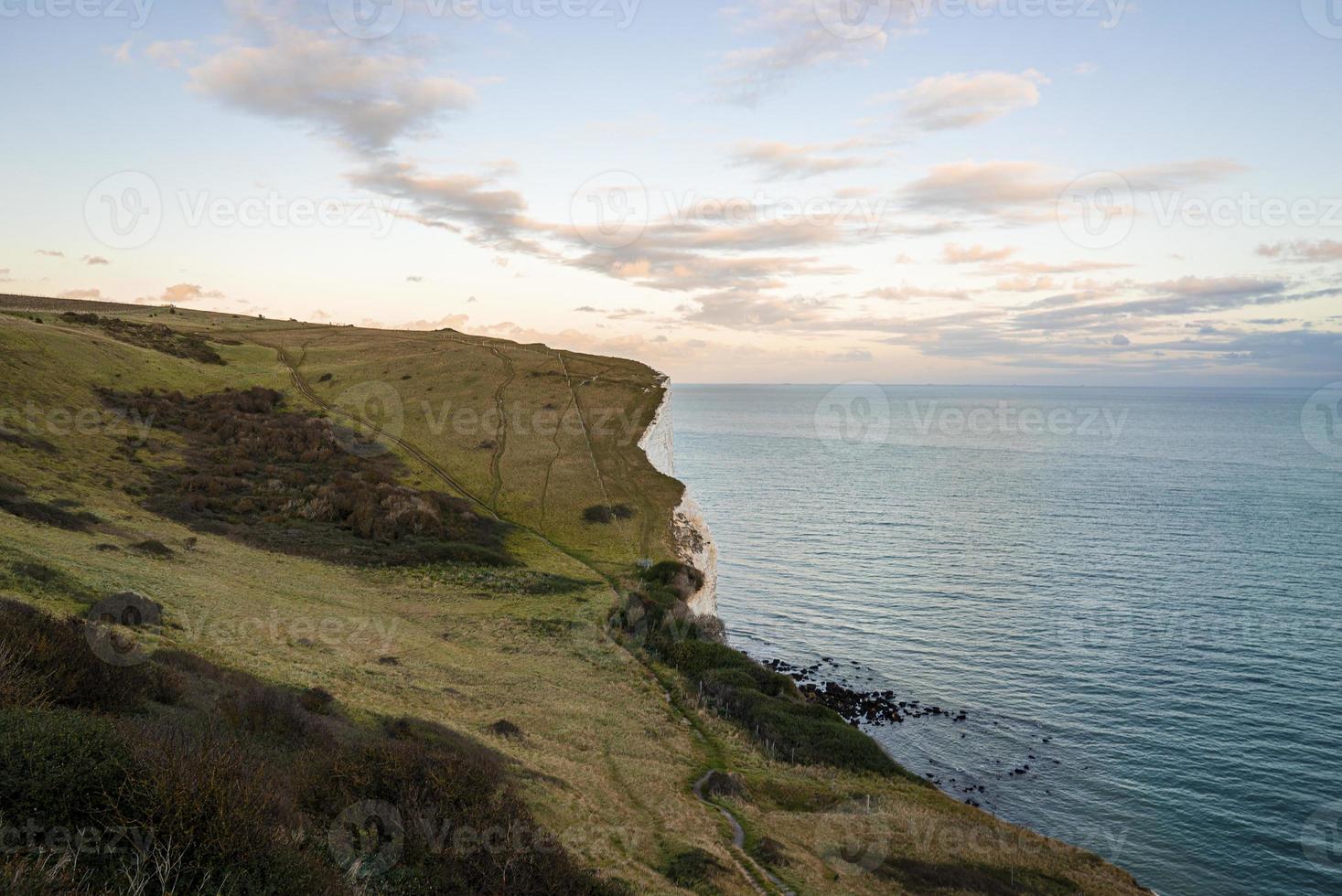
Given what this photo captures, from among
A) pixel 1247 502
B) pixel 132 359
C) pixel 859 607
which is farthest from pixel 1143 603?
pixel 132 359

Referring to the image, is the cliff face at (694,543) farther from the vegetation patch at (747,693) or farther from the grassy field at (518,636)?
the vegetation patch at (747,693)

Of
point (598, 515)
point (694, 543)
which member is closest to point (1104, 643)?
point (694, 543)

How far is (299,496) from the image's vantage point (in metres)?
54.8

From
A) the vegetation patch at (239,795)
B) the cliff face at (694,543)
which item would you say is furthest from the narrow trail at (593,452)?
the vegetation patch at (239,795)

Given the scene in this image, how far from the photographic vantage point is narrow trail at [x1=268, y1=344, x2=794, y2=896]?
22.0m

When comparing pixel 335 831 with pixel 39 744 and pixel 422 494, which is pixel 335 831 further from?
pixel 422 494

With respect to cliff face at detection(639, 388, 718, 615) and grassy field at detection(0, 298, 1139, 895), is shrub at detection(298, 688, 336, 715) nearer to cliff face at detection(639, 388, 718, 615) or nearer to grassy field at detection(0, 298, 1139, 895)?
grassy field at detection(0, 298, 1139, 895)

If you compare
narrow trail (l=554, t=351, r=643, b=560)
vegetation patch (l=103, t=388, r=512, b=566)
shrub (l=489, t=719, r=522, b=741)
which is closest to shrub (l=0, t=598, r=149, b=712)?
shrub (l=489, t=719, r=522, b=741)

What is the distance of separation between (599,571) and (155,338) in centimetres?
6893

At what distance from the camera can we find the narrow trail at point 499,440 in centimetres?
6550

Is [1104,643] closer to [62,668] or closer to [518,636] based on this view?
[518,636]

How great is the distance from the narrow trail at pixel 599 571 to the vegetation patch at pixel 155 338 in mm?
8542

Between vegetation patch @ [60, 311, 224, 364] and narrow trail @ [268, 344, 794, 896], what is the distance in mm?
8542

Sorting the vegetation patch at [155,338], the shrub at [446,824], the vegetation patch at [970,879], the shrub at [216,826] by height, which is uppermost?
the vegetation patch at [155,338]
